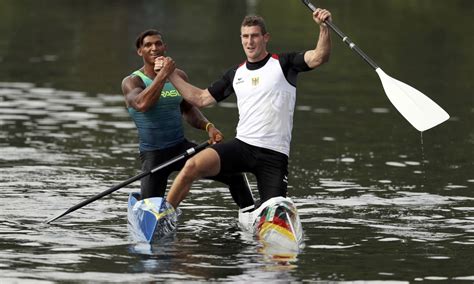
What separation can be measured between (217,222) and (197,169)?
1.49 m

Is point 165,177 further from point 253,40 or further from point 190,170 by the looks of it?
point 253,40

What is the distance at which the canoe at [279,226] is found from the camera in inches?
607

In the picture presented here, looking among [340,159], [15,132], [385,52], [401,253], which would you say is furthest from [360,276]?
[385,52]

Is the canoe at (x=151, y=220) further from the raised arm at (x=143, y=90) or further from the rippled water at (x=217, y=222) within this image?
the raised arm at (x=143, y=90)

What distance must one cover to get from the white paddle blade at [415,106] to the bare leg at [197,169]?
2.20m

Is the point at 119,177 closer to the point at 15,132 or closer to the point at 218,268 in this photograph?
the point at 15,132

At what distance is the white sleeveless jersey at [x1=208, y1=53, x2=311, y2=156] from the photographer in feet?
51.6

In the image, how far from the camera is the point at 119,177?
2042cm

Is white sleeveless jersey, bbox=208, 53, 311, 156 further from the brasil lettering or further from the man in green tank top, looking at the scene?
the brasil lettering

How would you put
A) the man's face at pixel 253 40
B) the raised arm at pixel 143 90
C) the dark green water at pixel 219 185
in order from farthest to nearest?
the raised arm at pixel 143 90
the man's face at pixel 253 40
the dark green water at pixel 219 185

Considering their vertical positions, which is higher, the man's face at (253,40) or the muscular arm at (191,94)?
the man's face at (253,40)

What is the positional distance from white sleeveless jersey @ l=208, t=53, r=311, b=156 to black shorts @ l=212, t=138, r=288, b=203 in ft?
0.25

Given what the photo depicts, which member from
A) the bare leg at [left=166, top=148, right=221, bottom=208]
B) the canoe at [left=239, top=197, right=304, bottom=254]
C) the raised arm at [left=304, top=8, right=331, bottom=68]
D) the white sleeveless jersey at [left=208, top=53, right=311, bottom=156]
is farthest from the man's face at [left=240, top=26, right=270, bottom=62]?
the canoe at [left=239, top=197, right=304, bottom=254]

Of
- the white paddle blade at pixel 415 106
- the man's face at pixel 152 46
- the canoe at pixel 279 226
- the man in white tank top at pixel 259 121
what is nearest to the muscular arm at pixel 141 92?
the man in white tank top at pixel 259 121
